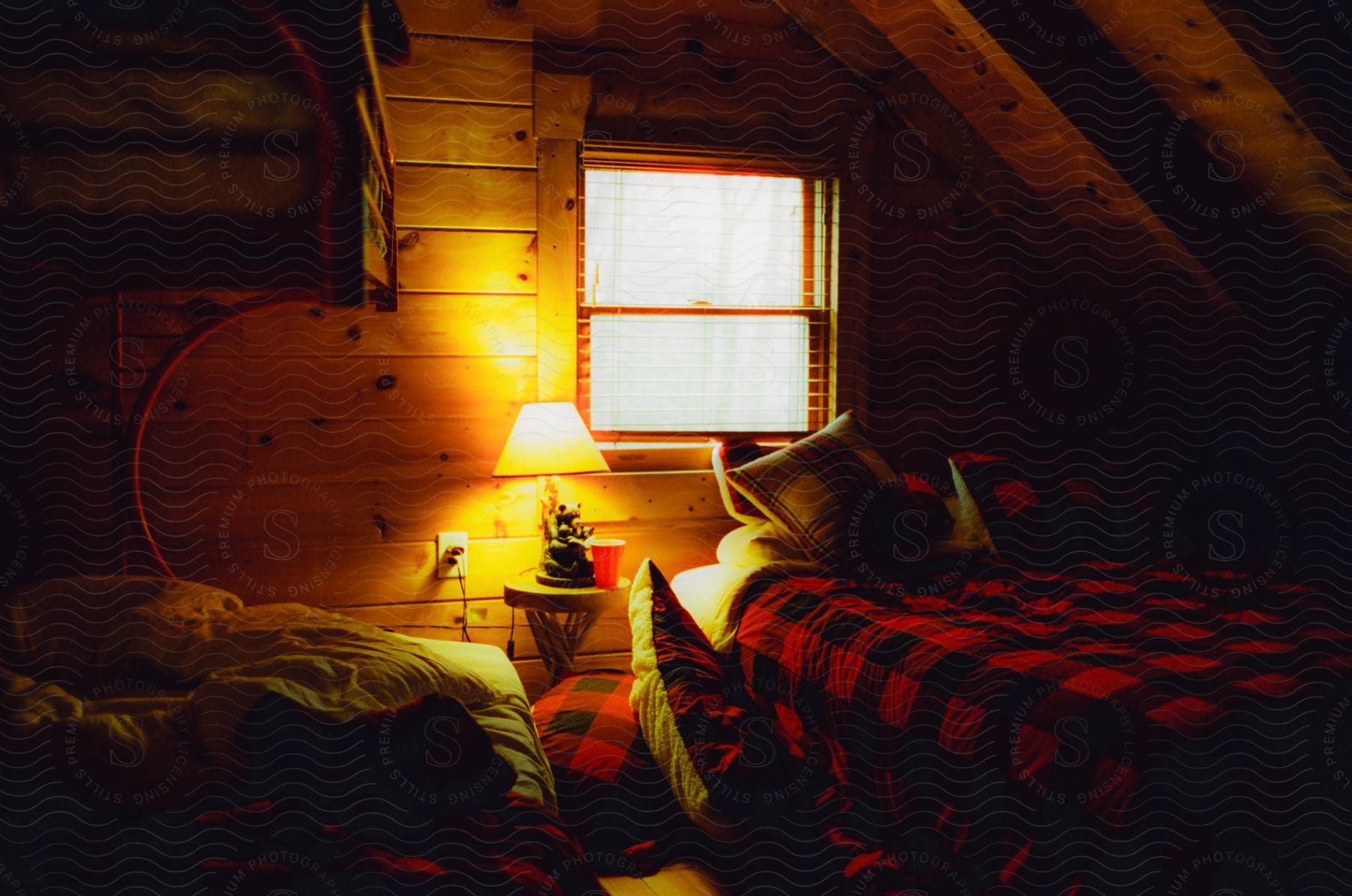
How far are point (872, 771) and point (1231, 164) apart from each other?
2145 millimetres

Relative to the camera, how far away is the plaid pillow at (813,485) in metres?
2.63

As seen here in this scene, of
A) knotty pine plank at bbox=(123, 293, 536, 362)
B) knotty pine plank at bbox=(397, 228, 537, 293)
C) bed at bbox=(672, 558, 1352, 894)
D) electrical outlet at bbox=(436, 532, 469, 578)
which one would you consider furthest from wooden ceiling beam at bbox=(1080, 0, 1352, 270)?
electrical outlet at bbox=(436, 532, 469, 578)

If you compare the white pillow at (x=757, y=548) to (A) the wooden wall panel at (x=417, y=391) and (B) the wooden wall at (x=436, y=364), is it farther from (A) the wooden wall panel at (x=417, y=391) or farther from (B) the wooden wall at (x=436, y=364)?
(A) the wooden wall panel at (x=417, y=391)

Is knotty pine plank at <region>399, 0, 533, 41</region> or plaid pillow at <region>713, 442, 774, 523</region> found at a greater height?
knotty pine plank at <region>399, 0, 533, 41</region>

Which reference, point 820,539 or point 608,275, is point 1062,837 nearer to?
point 820,539

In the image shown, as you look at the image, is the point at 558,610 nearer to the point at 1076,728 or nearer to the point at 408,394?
the point at 408,394

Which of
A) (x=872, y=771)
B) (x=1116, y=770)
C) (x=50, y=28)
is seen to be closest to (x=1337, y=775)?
(x=1116, y=770)

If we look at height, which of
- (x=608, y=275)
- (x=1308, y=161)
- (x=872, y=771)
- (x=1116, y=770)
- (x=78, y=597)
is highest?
(x=1308, y=161)

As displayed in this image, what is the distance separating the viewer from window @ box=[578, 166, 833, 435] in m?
3.06

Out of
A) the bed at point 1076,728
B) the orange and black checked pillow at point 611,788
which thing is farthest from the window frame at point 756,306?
the orange and black checked pillow at point 611,788

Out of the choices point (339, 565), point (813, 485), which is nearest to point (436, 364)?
point (339, 565)

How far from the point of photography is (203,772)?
4.05 feet

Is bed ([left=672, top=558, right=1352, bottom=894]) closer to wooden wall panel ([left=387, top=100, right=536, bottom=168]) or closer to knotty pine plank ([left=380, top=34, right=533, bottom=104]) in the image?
wooden wall panel ([left=387, top=100, right=536, bottom=168])

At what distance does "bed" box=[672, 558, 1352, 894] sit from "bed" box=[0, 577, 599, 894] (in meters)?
0.71
